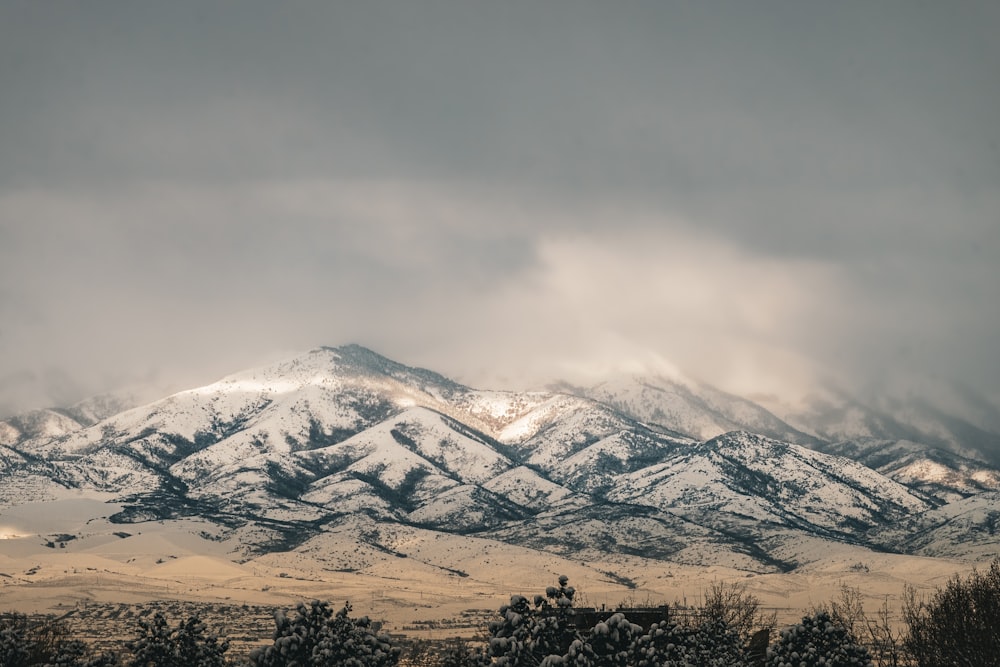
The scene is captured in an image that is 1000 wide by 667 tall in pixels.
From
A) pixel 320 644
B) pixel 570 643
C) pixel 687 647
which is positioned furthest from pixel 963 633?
pixel 320 644

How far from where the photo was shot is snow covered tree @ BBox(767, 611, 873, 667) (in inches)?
3083

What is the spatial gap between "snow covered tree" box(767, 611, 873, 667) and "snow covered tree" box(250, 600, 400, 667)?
28.7 m

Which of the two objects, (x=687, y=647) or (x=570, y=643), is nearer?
(x=570, y=643)

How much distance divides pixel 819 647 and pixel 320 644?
3606 cm

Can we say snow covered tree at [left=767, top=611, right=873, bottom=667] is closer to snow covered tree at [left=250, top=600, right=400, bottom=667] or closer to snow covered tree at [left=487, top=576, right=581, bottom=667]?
snow covered tree at [left=487, top=576, right=581, bottom=667]

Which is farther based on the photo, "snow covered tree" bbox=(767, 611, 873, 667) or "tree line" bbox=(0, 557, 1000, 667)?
"snow covered tree" bbox=(767, 611, 873, 667)

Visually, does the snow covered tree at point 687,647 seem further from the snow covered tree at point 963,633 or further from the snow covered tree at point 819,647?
the snow covered tree at point 963,633

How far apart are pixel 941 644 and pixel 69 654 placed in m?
71.6

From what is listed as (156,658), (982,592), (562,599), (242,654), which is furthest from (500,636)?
(242,654)

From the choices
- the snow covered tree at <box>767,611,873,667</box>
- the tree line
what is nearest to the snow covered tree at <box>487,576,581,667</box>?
the tree line

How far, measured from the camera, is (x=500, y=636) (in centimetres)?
6031

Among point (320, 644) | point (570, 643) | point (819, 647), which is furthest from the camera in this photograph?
point (819, 647)

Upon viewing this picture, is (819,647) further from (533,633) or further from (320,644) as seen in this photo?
(320,644)

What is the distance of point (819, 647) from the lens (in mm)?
79188
